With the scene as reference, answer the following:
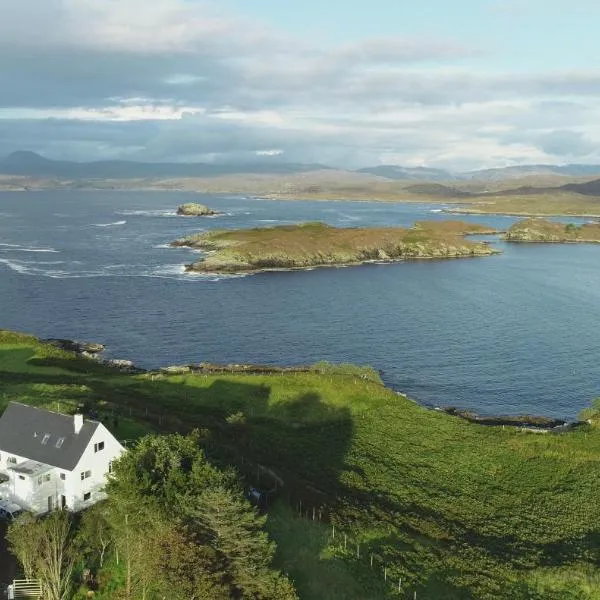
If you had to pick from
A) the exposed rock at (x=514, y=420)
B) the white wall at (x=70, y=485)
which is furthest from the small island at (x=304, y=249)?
the white wall at (x=70, y=485)

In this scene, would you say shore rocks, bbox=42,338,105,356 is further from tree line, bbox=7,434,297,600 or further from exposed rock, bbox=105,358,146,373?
tree line, bbox=7,434,297,600

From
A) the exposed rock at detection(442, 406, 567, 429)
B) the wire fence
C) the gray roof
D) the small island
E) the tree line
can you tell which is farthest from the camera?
the small island

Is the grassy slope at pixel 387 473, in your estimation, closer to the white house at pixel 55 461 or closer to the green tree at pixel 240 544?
the green tree at pixel 240 544

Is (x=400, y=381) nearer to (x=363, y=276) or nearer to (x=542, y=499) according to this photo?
(x=542, y=499)

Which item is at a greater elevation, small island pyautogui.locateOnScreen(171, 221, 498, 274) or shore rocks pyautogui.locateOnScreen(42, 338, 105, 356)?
small island pyautogui.locateOnScreen(171, 221, 498, 274)

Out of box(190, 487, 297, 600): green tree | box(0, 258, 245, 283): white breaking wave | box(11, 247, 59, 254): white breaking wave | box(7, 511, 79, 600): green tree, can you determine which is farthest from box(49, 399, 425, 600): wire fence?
box(11, 247, 59, 254): white breaking wave

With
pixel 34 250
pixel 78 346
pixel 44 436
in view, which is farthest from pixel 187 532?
pixel 34 250

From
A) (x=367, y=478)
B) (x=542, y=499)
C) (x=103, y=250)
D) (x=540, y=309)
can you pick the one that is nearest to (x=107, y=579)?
(x=367, y=478)
